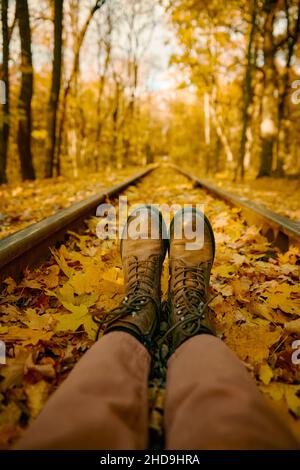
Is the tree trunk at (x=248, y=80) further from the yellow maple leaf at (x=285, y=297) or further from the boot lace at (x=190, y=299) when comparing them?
the boot lace at (x=190, y=299)

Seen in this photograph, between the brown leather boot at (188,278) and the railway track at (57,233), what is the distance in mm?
818

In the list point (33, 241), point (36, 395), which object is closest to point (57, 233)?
point (33, 241)

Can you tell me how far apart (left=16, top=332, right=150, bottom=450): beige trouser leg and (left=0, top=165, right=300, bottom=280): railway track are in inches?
38.2

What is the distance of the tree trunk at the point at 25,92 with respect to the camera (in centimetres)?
827

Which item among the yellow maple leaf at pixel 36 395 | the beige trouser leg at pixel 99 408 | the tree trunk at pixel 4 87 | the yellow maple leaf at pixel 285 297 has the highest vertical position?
the tree trunk at pixel 4 87

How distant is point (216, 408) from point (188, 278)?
2.88 feet

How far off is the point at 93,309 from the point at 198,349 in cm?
76

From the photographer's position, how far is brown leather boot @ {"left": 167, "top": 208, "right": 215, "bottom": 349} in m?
1.33

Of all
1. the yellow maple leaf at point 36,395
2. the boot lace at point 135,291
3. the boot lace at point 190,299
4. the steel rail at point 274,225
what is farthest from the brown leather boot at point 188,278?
the steel rail at point 274,225

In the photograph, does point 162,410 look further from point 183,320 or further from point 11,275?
point 11,275

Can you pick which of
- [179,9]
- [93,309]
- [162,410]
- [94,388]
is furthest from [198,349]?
[179,9]

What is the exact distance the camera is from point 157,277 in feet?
5.81

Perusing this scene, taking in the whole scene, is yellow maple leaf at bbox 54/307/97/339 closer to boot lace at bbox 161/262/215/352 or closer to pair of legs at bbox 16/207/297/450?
pair of legs at bbox 16/207/297/450

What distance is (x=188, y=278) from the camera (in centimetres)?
170
